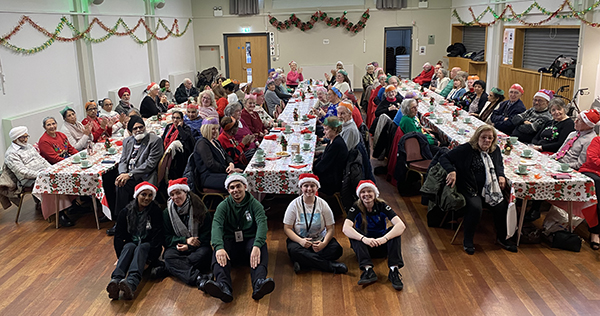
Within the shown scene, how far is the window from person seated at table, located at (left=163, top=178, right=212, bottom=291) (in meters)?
8.49

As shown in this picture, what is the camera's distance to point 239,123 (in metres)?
6.84

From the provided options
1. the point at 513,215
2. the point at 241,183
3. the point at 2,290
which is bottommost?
the point at 2,290

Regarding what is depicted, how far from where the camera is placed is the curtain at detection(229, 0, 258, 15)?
16.5 meters

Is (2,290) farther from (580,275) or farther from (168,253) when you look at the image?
(580,275)

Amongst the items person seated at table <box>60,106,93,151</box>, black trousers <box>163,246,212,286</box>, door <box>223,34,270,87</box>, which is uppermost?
door <box>223,34,270,87</box>

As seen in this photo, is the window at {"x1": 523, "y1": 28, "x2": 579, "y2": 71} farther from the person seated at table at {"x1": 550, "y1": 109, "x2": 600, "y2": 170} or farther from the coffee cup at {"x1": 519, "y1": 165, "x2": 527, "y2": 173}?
the coffee cup at {"x1": 519, "y1": 165, "x2": 527, "y2": 173}

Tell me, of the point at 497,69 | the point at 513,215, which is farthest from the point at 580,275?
the point at 497,69

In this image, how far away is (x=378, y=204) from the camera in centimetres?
434

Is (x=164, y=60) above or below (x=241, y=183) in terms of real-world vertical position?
above

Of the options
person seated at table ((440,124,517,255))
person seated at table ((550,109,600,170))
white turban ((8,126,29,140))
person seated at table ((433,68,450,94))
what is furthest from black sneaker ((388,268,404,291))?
person seated at table ((433,68,450,94))

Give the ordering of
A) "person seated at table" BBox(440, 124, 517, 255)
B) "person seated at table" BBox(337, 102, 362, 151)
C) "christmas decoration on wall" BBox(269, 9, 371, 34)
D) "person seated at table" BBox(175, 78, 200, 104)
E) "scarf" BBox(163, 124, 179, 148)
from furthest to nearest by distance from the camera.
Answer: "christmas decoration on wall" BBox(269, 9, 371, 34), "person seated at table" BBox(175, 78, 200, 104), "scarf" BBox(163, 124, 179, 148), "person seated at table" BBox(337, 102, 362, 151), "person seated at table" BBox(440, 124, 517, 255)

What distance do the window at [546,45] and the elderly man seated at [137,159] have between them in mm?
8276

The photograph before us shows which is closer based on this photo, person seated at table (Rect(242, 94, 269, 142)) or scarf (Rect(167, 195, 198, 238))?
scarf (Rect(167, 195, 198, 238))

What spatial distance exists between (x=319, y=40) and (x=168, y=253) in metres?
13.6
